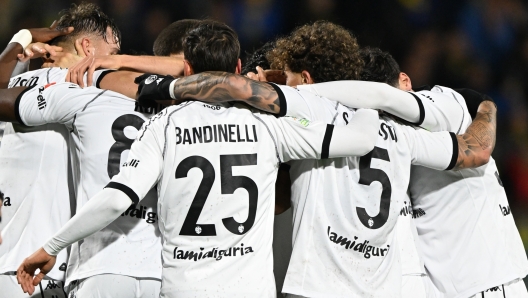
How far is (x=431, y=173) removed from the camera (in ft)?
12.7

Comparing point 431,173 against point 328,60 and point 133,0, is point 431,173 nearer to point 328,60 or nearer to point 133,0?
point 328,60

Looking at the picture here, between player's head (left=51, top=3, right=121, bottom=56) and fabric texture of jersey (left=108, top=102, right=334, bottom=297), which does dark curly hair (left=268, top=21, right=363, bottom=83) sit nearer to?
fabric texture of jersey (left=108, top=102, right=334, bottom=297)

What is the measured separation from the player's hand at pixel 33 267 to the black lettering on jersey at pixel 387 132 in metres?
1.85

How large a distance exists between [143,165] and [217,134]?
1.31ft

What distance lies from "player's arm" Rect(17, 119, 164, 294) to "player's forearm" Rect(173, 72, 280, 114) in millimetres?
251

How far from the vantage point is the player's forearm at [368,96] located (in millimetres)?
3385

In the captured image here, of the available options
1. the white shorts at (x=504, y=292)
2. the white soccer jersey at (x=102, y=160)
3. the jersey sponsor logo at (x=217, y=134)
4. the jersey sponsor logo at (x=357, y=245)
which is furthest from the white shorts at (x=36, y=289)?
the white shorts at (x=504, y=292)

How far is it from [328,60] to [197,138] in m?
1.03

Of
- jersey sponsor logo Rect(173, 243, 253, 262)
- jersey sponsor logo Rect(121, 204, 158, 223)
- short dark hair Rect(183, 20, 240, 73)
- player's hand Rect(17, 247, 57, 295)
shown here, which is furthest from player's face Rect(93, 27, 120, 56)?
jersey sponsor logo Rect(173, 243, 253, 262)

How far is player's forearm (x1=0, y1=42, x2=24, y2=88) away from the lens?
157 inches

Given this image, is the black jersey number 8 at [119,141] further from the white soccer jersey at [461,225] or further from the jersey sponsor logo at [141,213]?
the white soccer jersey at [461,225]

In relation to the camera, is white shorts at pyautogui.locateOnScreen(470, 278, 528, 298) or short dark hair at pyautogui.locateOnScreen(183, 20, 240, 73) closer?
short dark hair at pyautogui.locateOnScreen(183, 20, 240, 73)

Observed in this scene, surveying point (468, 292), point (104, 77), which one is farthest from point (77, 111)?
point (468, 292)

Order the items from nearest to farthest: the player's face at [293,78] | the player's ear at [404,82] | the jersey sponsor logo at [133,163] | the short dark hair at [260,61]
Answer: the jersey sponsor logo at [133,163], the player's face at [293,78], the player's ear at [404,82], the short dark hair at [260,61]
